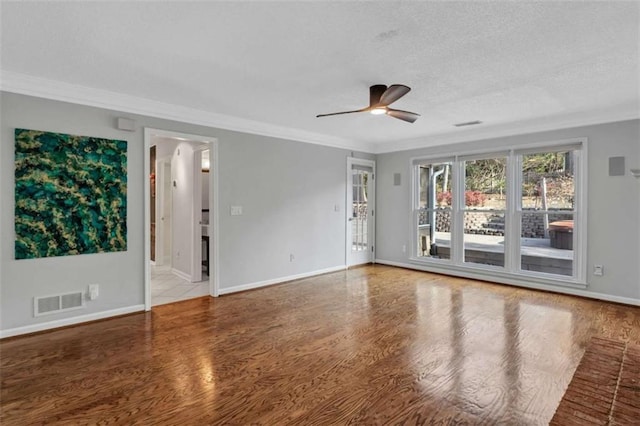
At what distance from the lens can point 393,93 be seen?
3121mm

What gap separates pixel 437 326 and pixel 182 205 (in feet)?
14.8

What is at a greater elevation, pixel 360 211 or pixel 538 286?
pixel 360 211

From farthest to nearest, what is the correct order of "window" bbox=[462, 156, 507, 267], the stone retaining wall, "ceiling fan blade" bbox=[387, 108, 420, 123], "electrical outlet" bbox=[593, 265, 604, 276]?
1. "window" bbox=[462, 156, 507, 267]
2. the stone retaining wall
3. "electrical outlet" bbox=[593, 265, 604, 276]
4. "ceiling fan blade" bbox=[387, 108, 420, 123]

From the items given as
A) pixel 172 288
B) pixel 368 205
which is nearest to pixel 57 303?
pixel 172 288

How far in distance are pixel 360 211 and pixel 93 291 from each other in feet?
15.5

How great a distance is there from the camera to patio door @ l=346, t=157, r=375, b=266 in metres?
6.70

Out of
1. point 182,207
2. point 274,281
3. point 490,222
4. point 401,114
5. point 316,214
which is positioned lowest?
point 274,281

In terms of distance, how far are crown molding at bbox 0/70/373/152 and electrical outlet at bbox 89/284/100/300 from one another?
1.96 metres

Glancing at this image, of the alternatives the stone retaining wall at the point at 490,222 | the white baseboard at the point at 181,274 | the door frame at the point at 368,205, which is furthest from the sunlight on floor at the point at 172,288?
the stone retaining wall at the point at 490,222

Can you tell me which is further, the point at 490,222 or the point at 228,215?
A: the point at 490,222

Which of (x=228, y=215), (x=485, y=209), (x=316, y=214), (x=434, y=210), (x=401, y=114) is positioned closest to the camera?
(x=401, y=114)

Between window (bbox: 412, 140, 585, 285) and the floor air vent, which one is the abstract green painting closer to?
the floor air vent

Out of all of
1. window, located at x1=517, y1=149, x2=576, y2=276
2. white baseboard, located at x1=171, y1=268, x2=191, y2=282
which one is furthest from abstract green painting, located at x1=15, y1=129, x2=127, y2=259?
window, located at x1=517, y1=149, x2=576, y2=276

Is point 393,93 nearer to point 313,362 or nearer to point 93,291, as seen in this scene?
point 313,362
